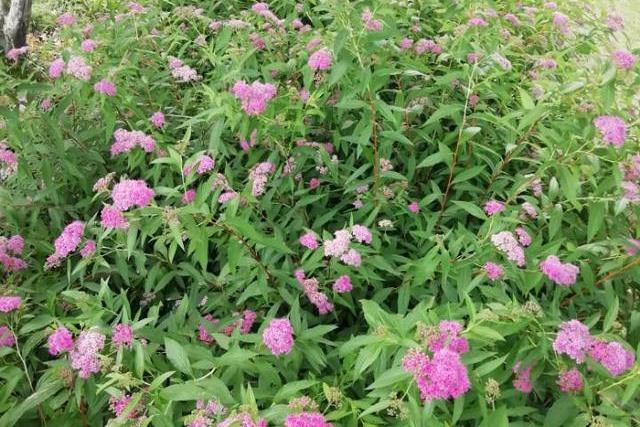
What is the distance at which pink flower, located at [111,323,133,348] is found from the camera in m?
1.59

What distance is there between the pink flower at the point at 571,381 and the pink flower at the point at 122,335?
143 cm

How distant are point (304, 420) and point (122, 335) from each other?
0.72 m

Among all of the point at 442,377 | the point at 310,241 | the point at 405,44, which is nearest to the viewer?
the point at 442,377

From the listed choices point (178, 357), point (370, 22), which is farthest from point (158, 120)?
point (178, 357)

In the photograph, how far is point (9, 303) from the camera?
1.76 m

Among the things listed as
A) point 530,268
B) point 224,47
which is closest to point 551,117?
point 530,268

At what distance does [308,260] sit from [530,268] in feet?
3.04

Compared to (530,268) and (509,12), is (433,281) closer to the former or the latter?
(530,268)

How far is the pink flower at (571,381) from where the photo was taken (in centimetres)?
152

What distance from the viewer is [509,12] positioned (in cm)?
364

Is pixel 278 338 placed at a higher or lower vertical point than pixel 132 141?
lower

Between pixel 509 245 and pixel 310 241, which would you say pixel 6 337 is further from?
pixel 509 245

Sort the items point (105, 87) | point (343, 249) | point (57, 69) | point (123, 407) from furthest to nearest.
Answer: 1. point (57, 69)
2. point (105, 87)
3. point (343, 249)
4. point (123, 407)

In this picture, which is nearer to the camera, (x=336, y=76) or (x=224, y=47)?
(x=336, y=76)
